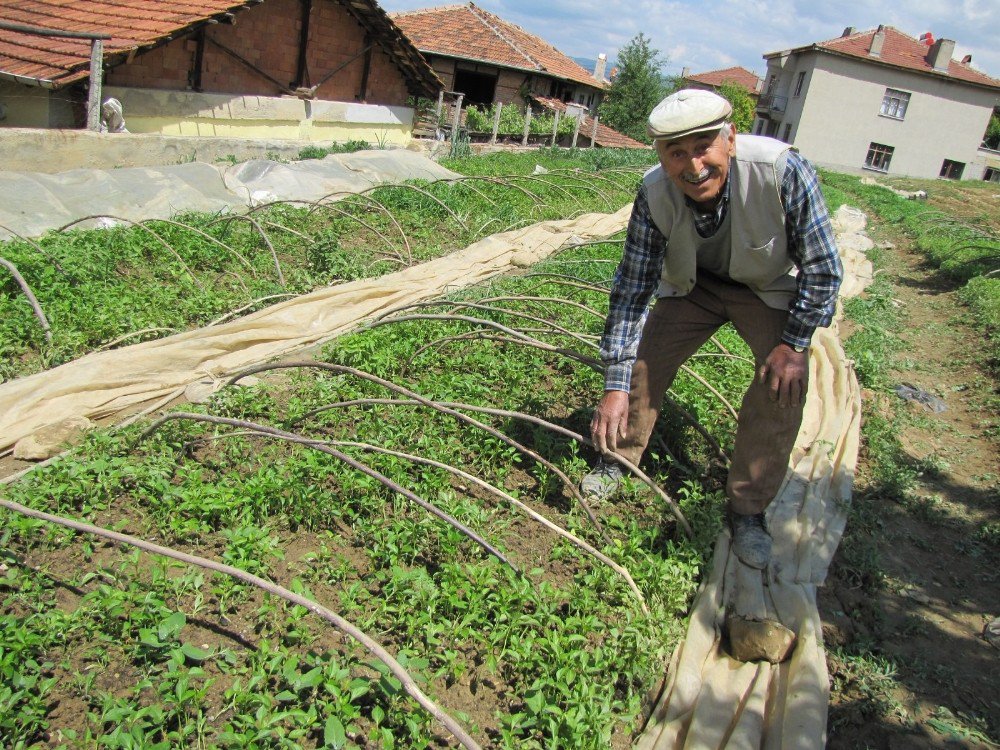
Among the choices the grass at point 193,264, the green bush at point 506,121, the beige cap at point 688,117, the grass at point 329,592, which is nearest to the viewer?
the grass at point 329,592

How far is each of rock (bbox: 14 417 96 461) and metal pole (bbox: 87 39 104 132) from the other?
6649mm

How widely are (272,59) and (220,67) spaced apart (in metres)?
1.35

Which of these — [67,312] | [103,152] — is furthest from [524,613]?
[103,152]

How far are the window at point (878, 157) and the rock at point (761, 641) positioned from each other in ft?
133

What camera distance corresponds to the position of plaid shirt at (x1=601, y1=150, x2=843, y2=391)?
2.80 metres

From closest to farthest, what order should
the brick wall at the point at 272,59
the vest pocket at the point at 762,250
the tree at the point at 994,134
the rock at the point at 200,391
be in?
the vest pocket at the point at 762,250
the rock at the point at 200,391
the brick wall at the point at 272,59
the tree at the point at 994,134

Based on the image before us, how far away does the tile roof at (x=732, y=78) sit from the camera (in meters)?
A: 52.6

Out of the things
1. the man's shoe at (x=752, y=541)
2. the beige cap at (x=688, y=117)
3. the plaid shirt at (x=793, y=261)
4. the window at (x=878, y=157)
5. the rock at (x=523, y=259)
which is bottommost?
the man's shoe at (x=752, y=541)

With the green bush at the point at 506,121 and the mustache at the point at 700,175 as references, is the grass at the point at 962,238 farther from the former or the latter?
the green bush at the point at 506,121

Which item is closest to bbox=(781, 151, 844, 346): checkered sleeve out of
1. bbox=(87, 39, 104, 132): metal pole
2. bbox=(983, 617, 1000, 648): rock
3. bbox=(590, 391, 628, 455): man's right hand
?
bbox=(590, 391, 628, 455): man's right hand

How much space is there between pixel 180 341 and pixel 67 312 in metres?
0.88

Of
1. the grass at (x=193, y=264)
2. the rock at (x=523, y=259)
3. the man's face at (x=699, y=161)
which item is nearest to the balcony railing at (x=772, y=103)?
the grass at (x=193, y=264)

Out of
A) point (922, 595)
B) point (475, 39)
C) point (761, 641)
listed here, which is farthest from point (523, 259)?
point (475, 39)

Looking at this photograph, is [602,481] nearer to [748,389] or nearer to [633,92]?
[748,389]
